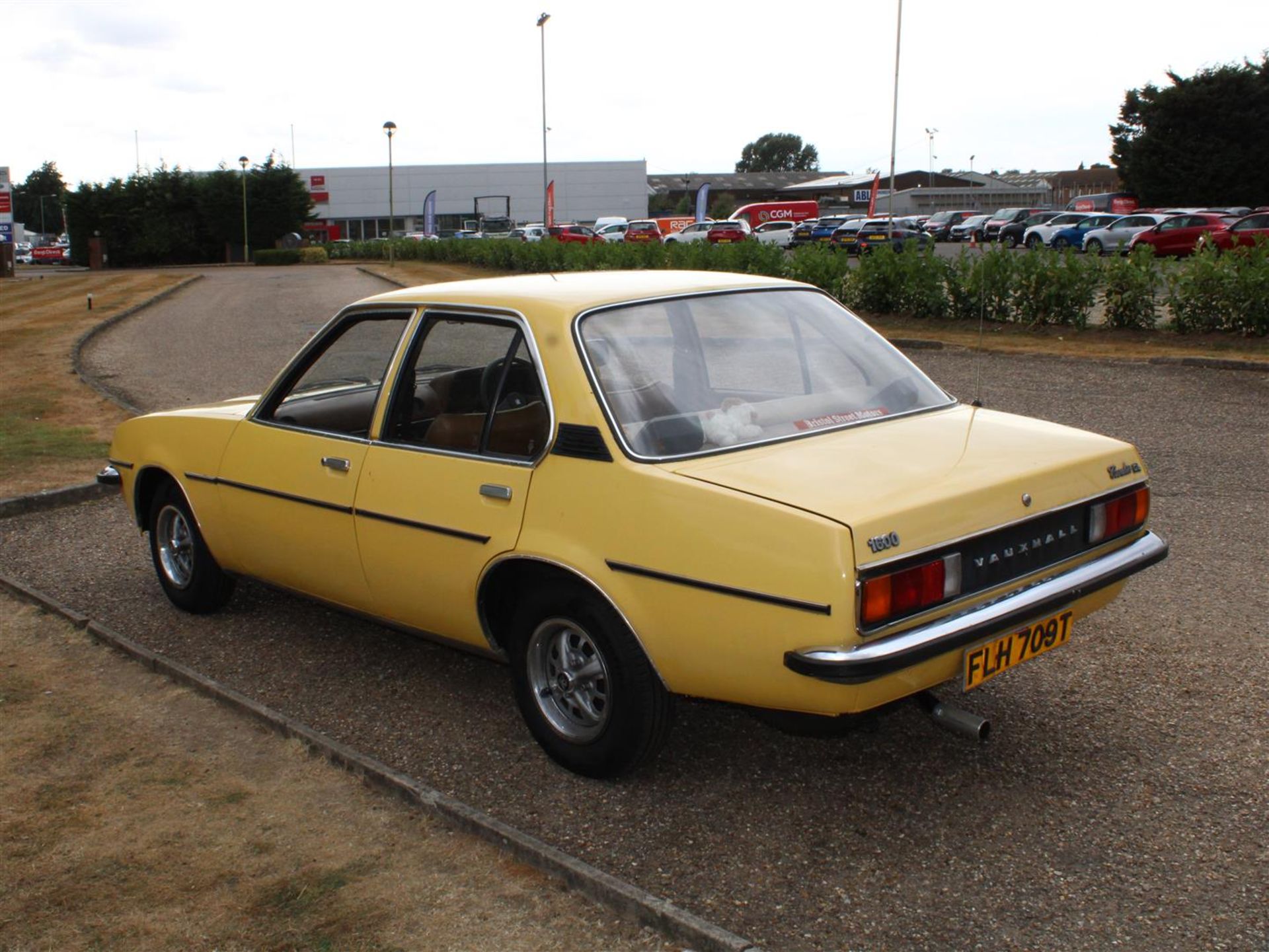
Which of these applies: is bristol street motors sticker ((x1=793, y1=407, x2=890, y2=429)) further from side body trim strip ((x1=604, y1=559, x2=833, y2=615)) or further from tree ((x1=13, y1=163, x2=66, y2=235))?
tree ((x1=13, y1=163, x2=66, y2=235))

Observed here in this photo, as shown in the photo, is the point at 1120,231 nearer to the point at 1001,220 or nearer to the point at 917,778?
the point at 1001,220

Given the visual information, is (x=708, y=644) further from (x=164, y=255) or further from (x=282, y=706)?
(x=164, y=255)

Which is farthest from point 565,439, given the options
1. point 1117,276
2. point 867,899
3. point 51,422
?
point 1117,276

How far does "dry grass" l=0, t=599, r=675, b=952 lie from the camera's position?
310 cm

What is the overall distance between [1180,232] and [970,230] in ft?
55.7

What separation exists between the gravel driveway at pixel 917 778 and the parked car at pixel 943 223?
48151 millimetres

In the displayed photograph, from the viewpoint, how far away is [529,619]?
12.7 feet

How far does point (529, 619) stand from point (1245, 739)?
2.44 meters

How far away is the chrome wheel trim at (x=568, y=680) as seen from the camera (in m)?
3.81

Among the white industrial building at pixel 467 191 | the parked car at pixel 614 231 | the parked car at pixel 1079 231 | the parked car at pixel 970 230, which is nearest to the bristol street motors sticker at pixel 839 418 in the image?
the parked car at pixel 1079 231

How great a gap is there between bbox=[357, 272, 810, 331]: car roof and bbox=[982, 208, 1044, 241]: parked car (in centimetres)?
4521

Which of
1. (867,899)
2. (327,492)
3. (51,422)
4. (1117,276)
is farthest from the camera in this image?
(1117,276)

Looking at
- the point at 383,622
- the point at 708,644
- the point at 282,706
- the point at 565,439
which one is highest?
the point at 565,439

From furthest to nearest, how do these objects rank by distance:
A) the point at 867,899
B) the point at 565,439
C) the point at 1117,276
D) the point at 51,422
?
1. the point at 1117,276
2. the point at 51,422
3. the point at 565,439
4. the point at 867,899
